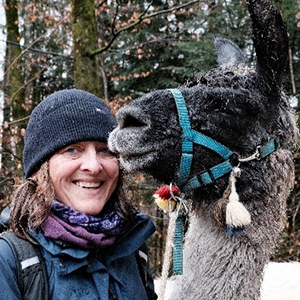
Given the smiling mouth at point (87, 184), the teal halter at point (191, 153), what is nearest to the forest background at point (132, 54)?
the smiling mouth at point (87, 184)

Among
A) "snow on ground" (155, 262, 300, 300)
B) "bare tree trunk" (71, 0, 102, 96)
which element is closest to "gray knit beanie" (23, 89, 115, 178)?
"snow on ground" (155, 262, 300, 300)

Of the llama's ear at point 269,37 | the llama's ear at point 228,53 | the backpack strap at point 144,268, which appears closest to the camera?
the llama's ear at point 269,37

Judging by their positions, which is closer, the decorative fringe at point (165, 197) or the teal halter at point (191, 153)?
the teal halter at point (191, 153)

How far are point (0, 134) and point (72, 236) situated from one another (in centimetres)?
645

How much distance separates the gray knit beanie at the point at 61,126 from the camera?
206 cm

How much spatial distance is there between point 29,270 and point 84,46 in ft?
14.0

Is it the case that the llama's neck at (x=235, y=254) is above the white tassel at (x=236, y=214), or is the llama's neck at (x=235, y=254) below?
below

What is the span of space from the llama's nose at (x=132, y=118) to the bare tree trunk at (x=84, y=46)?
3611mm

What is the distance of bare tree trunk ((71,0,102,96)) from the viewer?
17.9 ft

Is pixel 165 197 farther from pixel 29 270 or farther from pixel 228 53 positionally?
pixel 228 53

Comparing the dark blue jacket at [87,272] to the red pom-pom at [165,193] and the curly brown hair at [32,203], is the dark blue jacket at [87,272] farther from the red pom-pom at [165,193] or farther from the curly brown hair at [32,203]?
the red pom-pom at [165,193]

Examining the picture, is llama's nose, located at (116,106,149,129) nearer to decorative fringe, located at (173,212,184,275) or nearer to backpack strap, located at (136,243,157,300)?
decorative fringe, located at (173,212,184,275)

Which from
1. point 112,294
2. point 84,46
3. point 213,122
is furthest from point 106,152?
point 84,46

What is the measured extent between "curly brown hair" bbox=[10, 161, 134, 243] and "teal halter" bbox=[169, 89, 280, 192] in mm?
401
